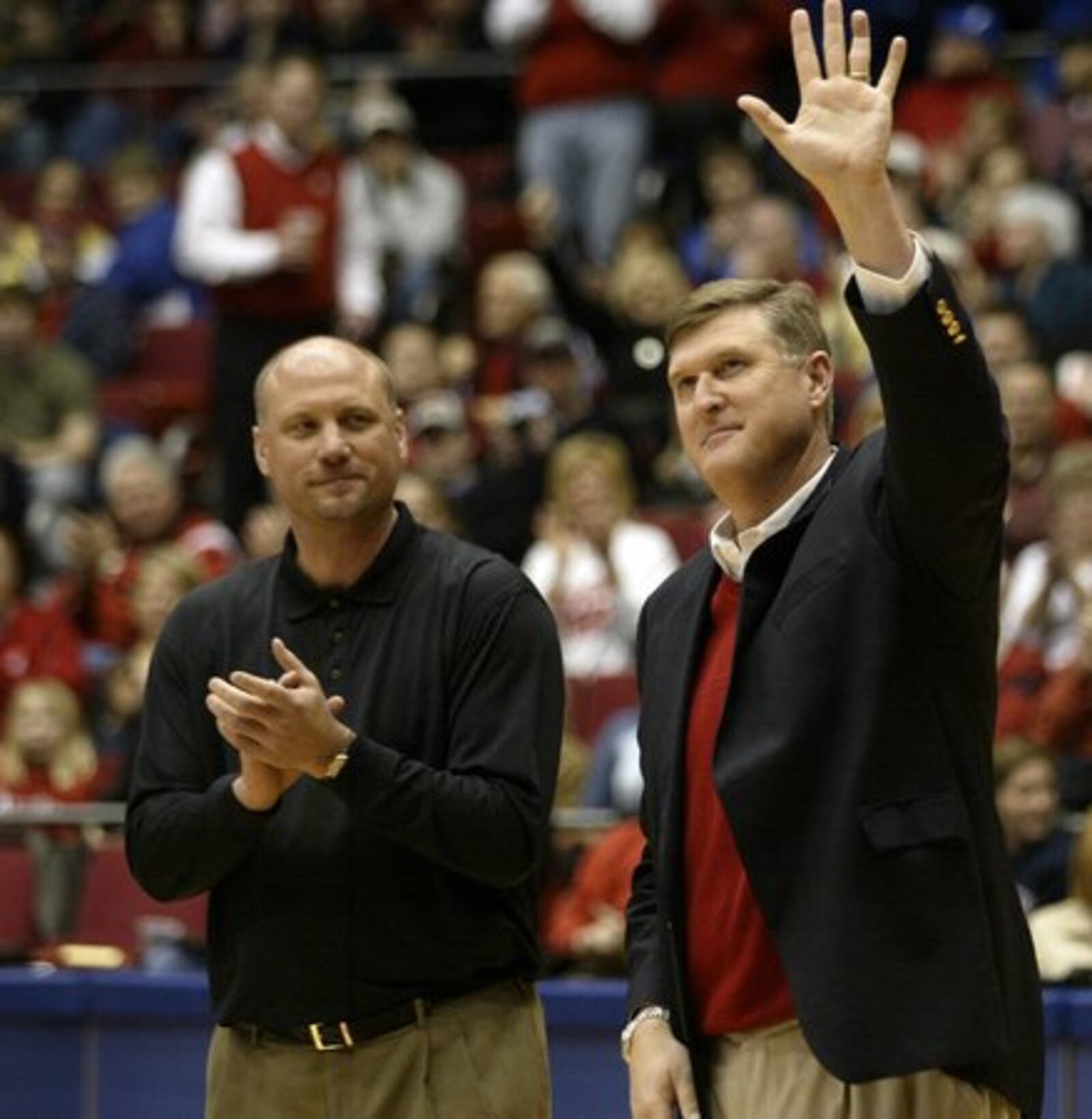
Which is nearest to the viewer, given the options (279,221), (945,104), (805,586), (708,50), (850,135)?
(850,135)

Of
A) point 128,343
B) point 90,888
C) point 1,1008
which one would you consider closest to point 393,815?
point 1,1008

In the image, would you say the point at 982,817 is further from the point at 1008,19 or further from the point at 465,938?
the point at 1008,19

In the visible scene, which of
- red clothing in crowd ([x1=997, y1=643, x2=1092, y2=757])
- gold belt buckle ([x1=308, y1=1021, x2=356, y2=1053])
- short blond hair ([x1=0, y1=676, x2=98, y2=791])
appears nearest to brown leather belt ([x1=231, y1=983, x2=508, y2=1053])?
gold belt buckle ([x1=308, y1=1021, x2=356, y2=1053])

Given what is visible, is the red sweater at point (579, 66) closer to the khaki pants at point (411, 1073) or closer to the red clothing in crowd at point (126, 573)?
the red clothing in crowd at point (126, 573)

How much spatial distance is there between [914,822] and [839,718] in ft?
0.55

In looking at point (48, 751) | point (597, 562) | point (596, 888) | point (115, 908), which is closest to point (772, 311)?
point (596, 888)

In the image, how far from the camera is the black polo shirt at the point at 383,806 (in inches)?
163

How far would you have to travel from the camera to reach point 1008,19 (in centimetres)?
1359

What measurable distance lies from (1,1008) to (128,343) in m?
6.50

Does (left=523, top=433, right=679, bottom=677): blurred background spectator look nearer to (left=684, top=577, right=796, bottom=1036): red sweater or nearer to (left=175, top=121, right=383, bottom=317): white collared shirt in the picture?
(left=175, top=121, right=383, bottom=317): white collared shirt

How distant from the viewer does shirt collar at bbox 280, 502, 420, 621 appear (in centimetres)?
438

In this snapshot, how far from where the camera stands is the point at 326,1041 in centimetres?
423

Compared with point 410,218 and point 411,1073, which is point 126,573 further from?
point 411,1073

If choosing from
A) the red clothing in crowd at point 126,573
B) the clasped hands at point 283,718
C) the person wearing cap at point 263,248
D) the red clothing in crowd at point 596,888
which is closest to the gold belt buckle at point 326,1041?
the clasped hands at point 283,718
